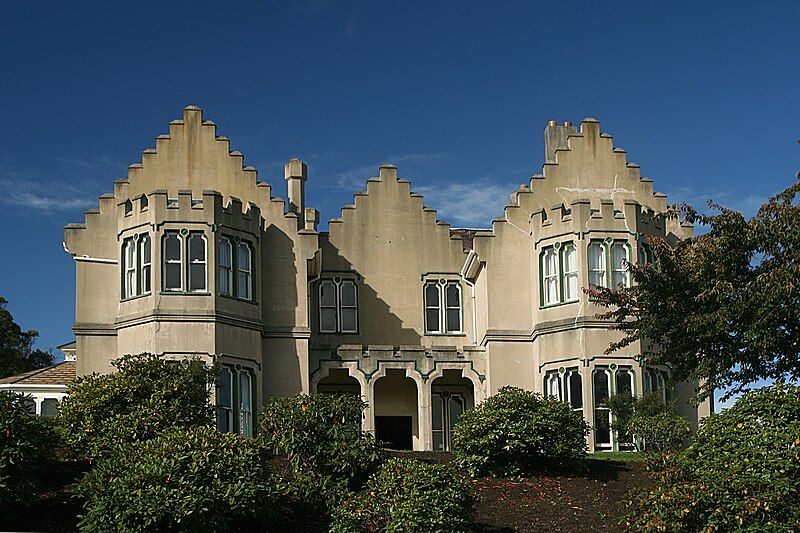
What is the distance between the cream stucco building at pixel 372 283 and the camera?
36.7 m

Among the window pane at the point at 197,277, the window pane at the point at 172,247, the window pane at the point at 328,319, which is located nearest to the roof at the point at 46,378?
the window pane at the point at 328,319

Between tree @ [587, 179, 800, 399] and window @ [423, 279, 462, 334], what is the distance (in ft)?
41.0

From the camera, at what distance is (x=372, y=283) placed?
139ft

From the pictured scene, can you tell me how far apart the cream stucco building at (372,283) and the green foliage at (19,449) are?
1107 centimetres

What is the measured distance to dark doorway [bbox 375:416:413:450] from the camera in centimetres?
4119

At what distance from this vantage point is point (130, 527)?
21.9 meters

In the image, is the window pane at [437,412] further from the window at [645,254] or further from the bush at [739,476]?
the bush at [739,476]

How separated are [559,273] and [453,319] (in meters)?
5.09

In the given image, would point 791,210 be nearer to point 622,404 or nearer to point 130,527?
point 622,404

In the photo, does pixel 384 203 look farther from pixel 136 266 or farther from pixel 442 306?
pixel 136 266

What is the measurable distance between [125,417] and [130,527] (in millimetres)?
5434

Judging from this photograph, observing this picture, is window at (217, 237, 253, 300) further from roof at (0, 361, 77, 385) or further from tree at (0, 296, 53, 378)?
tree at (0, 296, 53, 378)

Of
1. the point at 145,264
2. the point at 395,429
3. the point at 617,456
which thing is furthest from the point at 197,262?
the point at 617,456

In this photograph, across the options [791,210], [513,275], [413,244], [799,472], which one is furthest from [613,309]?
[799,472]
